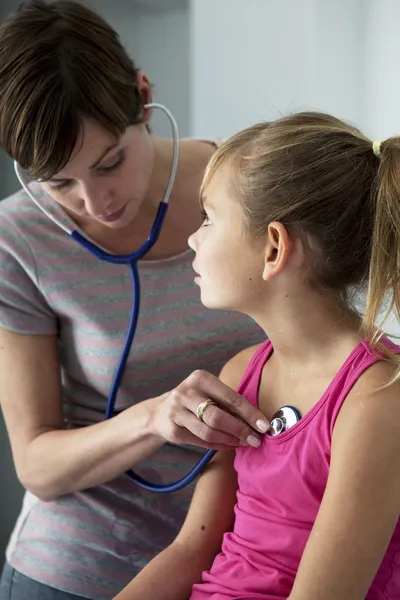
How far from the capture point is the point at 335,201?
1.19 m

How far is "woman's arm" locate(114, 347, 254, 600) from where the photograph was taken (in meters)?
1.35

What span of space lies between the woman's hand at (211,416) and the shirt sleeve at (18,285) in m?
0.41

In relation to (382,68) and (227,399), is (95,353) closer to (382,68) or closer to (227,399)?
(227,399)

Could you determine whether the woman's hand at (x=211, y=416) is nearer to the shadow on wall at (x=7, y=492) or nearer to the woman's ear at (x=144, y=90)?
the woman's ear at (x=144, y=90)

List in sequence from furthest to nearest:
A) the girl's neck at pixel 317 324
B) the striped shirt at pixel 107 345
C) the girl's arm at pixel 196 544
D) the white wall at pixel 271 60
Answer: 1. the white wall at pixel 271 60
2. the striped shirt at pixel 107 345
3. the girl's arm at pixel 196 544
4. the girl's neck at pixel 317 324

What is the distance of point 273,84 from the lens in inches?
86.5

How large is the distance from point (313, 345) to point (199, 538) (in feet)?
1.17

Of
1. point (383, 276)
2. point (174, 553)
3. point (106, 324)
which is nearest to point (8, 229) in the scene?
point (106, 324)

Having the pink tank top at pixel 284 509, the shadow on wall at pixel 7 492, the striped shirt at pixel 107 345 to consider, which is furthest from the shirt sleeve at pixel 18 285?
the shadow on wall at pixel 7 492

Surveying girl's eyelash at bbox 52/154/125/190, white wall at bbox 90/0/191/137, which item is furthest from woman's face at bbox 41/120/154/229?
white wall at bbox 90/0/191/137

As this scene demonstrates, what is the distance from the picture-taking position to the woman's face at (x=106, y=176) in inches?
56.4

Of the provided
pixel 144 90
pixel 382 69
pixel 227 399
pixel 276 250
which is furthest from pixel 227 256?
pixel 382 69

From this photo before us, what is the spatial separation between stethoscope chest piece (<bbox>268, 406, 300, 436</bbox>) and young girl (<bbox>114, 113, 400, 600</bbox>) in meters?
0.01

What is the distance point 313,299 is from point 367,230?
0.12 meters
